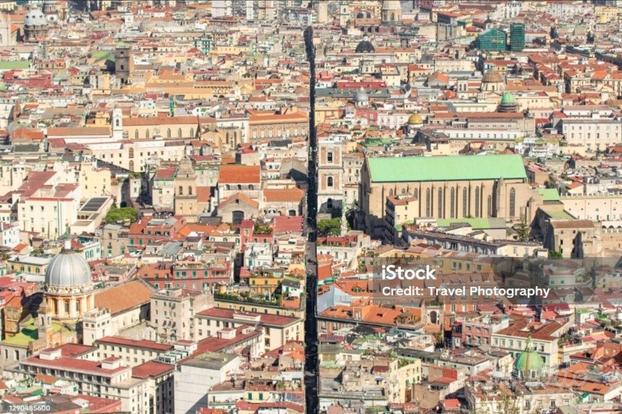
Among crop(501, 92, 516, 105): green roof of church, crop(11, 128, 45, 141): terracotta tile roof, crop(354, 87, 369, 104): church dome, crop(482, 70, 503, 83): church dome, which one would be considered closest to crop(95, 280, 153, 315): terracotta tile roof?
crop(11, 128, 45, 141): terracotta tile roof

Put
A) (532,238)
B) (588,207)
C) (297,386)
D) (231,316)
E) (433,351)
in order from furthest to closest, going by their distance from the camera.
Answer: (588,207)
(532,238)
(231,316)
(433,351)
(297,386)

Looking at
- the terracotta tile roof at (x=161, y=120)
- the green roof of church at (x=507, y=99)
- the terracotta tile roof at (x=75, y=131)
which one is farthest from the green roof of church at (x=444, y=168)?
the green roof of church at (x=507, y=99)

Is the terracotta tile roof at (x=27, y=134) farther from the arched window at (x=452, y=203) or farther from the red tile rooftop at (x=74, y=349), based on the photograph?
the red tile rooftop at (x=74, y=349)

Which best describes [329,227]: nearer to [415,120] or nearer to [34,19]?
[415,120]

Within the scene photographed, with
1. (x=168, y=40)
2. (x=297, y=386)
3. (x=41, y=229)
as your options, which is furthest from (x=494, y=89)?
(x=297, y=386)

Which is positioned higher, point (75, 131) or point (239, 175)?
point (75, 131)

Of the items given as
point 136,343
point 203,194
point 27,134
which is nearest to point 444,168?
point 203,194

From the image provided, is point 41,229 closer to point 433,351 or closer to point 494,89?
point 433,351

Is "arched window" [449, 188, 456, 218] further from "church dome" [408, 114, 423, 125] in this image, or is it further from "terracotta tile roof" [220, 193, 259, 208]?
"church dome" [408, 114, 423, 125]
